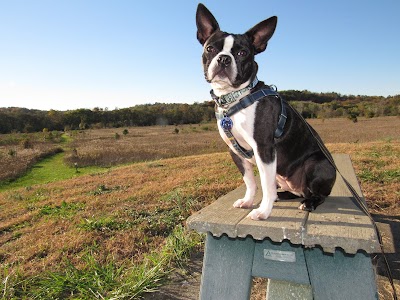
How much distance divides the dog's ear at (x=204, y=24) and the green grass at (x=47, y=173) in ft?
63.8

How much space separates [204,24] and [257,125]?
1027mm

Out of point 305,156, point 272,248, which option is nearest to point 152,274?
point 272,248

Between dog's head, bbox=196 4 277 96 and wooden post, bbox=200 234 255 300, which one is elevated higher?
dog's head, bbox=196 4 277 96

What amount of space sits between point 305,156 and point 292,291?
148 cm

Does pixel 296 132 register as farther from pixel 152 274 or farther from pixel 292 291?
pixel 152 274

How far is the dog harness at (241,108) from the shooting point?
2578 millimetres

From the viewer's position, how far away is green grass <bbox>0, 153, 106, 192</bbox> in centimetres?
2225

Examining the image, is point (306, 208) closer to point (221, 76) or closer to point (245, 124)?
point (245, 124)

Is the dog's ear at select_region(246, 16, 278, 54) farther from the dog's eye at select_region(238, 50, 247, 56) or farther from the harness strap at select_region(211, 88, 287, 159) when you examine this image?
the harness strap at select_region(211, 88, 287, 159)

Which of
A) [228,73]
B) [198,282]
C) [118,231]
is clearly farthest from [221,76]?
[118,231]

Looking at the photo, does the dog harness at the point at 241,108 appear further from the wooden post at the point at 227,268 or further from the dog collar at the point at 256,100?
the wooden post at the point at 227,268

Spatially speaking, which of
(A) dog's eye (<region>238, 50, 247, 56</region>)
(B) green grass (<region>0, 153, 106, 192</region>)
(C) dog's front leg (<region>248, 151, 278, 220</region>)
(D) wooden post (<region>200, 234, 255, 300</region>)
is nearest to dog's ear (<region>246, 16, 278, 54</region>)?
(A) dog's eye (<region>238, 50, 247, 56</region>)

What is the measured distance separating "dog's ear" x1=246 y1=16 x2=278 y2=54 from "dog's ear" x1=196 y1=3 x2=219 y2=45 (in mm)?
315

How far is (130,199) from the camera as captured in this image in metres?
7.47
